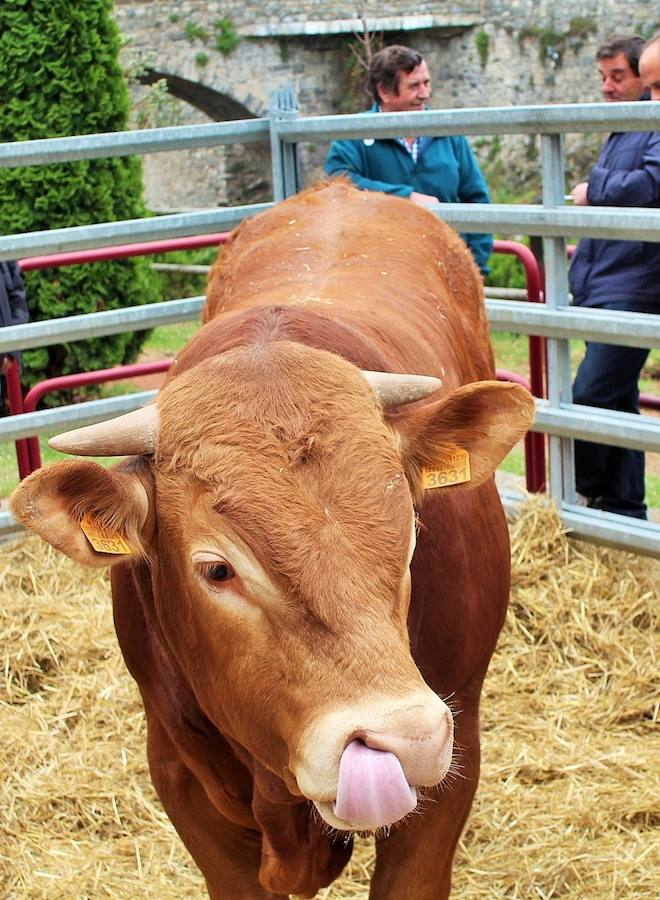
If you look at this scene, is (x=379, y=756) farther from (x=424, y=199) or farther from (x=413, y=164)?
(x=413, y=164)

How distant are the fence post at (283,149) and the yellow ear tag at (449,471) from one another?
3.52m

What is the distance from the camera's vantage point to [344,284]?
3451mm

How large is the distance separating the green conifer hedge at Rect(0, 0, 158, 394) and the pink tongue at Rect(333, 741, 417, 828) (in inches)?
369

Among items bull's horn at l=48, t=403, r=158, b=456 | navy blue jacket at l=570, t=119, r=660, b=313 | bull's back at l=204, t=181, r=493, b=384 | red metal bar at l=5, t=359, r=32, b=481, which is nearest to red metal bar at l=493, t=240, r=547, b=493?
navy blue jacket at l=570, t=119, r=660, b=313

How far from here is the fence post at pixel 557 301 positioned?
4914 millimetres

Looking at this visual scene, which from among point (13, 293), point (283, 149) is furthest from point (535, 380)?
point (13, 293)

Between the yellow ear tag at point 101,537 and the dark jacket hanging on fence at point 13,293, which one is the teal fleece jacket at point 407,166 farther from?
the yellow ear tag at point 101,537

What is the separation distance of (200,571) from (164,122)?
17.6m

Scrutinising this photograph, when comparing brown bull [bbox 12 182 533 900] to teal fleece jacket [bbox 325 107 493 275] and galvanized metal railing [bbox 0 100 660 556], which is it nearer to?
galvanized metal railing [bbox 0 100 660 556]

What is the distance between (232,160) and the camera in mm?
22156

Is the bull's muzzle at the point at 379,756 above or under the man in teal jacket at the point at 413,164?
under

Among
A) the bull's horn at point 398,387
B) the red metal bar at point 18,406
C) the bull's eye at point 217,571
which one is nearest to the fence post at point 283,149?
the red metal bar at point 18,406

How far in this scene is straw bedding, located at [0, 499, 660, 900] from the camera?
3.75 metres

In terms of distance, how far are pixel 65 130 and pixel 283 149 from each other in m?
5.75
